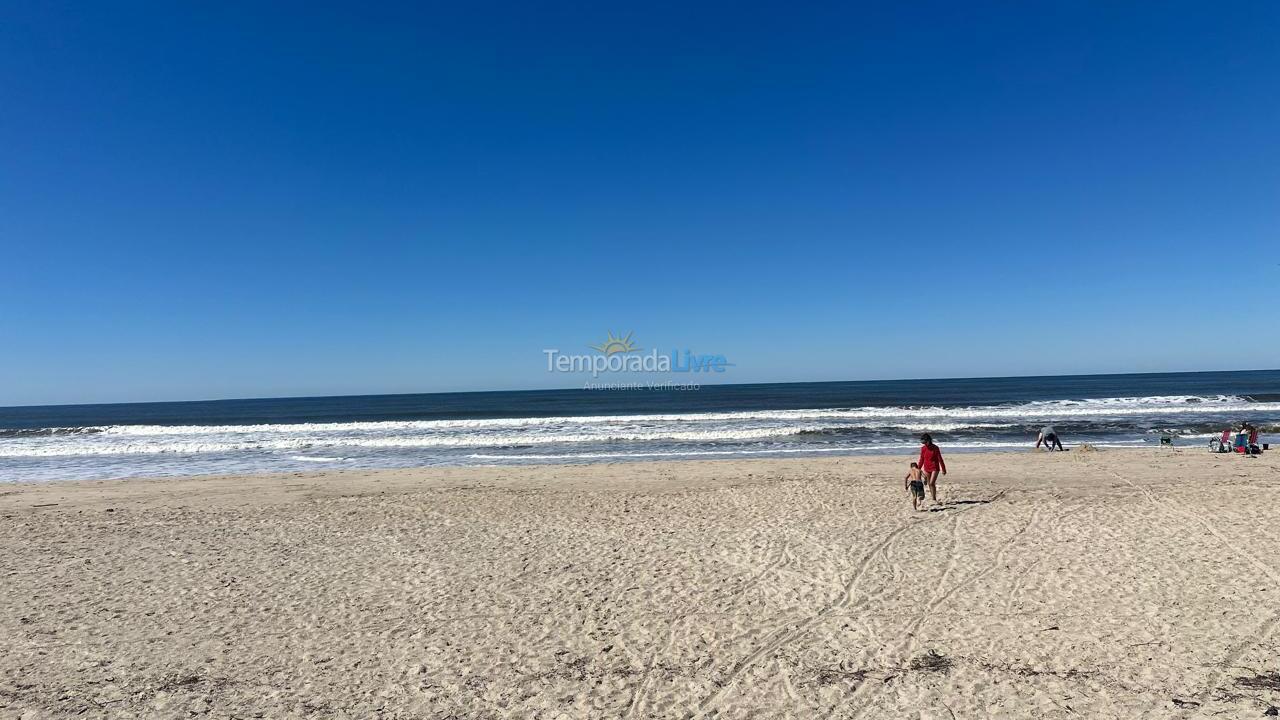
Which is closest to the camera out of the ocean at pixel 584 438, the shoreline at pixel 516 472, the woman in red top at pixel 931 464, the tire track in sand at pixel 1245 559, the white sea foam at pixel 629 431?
the tire track in sand at pixel 1245 559

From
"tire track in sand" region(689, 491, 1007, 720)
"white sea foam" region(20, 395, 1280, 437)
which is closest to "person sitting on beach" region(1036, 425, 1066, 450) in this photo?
"white sea foam" region(20, 395, 1280, 437)

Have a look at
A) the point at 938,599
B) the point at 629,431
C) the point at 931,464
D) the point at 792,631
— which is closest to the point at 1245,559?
the point at 931,464

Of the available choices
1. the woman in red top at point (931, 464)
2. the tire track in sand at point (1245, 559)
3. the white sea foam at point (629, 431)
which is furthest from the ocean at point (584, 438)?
the tire track in sand at point (1245, 559)

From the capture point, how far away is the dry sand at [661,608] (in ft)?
15.6

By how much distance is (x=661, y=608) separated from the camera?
255 inches

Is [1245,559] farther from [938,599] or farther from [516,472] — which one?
[516,472]

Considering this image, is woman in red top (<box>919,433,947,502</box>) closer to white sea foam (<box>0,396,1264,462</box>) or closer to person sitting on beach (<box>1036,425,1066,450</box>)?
white sea foam (<box>0,396,1264,462</box>)

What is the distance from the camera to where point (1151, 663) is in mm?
4988

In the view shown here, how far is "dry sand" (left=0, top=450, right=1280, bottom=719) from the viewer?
4762 mm

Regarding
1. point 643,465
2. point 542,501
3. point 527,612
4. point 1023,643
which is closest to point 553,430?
point 643,465

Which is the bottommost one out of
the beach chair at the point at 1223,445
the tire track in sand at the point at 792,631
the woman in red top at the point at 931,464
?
the tire track in sand at the point at 792,631

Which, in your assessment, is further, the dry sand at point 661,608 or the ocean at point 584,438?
the ocean at point 584,438

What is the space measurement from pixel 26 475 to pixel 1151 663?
92.2 ft

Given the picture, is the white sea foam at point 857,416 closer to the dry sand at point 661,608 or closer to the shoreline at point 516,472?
the shoreline at point 516,472
